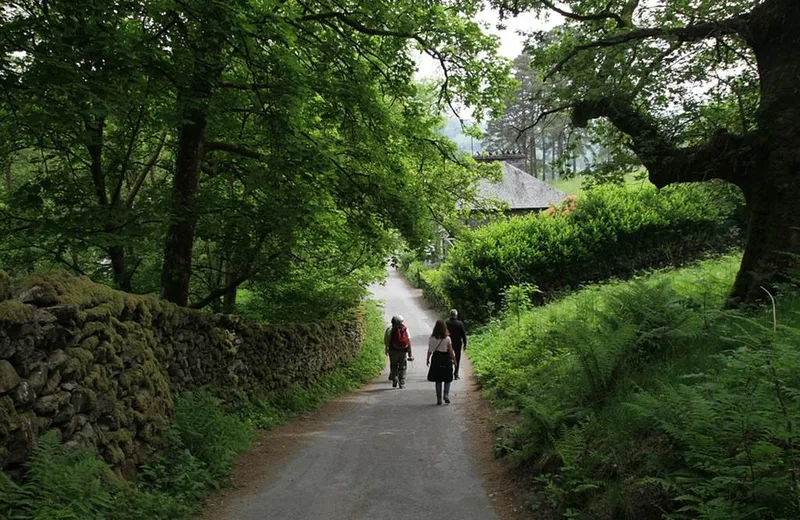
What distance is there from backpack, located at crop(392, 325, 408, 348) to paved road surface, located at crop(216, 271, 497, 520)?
2.85 m

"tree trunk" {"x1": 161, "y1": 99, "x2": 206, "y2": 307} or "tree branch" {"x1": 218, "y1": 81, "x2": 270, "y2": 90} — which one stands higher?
"tree branch" {"x1": 218, "y1": 81, "x2": 270, "y2": 90}

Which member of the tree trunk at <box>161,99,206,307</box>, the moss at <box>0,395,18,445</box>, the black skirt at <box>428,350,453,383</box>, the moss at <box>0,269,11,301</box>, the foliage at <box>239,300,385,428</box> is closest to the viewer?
the moss at <box>0,395,18,445</box>

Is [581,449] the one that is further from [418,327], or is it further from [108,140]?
[418,327]

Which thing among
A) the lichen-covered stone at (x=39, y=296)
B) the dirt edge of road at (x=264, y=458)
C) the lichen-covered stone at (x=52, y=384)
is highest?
the lichen-covered stone at (x=39, y=296)

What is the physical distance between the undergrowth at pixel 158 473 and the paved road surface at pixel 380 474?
2.21ft

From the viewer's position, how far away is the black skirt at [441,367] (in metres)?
12.0

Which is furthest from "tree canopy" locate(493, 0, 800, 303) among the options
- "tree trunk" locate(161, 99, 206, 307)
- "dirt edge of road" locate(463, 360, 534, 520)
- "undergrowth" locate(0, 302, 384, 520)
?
"undergrowth" locate(0, 302, 384, 520)

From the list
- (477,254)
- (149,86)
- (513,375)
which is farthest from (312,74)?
(477,254)

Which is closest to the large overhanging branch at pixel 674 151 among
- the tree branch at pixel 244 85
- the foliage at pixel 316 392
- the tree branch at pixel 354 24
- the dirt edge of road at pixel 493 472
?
the tree branch at pixel 354 24

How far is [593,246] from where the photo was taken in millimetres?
23000

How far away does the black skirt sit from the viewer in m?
12.0

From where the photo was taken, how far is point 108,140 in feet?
36.8

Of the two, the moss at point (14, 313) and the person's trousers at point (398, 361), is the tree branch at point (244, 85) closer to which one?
the moss at point (14, 313)

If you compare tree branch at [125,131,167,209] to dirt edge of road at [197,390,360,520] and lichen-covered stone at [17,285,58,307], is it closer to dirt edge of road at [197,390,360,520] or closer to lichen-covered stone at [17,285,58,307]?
dirt edge of road at [197,390,360,520]
